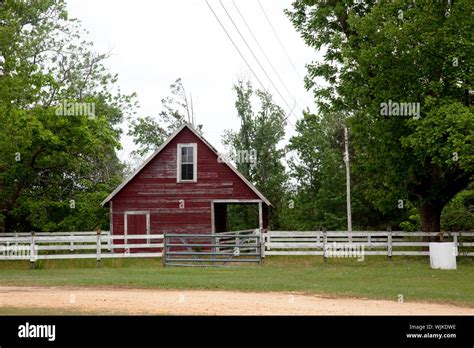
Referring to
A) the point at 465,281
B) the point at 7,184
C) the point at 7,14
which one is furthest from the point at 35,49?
the point at 465,281

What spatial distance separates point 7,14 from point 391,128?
17.1m

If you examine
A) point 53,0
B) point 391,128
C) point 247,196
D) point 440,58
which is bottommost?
point 247,196

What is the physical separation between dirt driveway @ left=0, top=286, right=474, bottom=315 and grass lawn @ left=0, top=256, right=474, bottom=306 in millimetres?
1393

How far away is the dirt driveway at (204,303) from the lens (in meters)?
15.1

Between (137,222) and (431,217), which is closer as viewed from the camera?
(431,217)

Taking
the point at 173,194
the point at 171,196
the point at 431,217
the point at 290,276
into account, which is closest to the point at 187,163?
the point at 173,194

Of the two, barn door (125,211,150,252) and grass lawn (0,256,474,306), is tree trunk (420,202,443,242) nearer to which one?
grass lawn (0,256,474,306)

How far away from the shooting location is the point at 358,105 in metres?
33.0

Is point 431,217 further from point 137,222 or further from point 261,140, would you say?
point 261,140

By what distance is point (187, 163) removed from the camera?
1438 inches

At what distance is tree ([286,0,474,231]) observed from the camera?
91.1ft

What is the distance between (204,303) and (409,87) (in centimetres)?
1656

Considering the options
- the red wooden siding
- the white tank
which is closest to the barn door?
the red wooden siding
